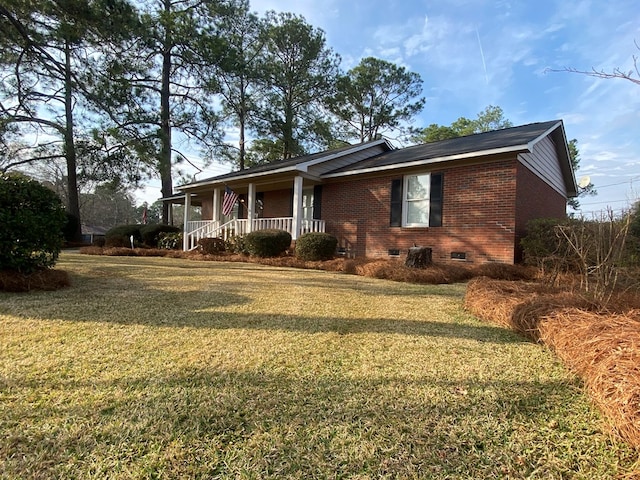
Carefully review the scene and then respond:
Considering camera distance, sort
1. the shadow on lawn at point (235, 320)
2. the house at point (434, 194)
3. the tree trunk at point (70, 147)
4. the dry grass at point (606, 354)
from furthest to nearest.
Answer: the tree trunk at point (70, 147) → the house at point (434, 194) → the shadow on lawn at point (235, 320) → the dry grass at point (606, 354)

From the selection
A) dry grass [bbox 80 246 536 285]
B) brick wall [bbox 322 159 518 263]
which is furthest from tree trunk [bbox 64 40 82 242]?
brick wall [bbox 322 159 518 263]

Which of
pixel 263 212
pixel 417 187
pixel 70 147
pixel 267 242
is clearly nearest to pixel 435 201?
pixel 417 187

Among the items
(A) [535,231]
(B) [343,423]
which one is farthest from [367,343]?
(A) [535,231]

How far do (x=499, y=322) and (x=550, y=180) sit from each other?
9939 mm

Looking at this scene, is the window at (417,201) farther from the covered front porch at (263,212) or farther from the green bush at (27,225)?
the green bush at (27,225)

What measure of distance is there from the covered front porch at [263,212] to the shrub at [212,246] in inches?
23.5

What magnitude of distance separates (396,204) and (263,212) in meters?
6.87

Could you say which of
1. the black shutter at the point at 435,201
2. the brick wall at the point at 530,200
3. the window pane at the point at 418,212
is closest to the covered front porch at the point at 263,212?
the window pane at the point at 418,212

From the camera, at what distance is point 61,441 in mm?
1534

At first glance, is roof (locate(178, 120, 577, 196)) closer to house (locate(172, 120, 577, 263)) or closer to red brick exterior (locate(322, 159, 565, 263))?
house (locate(172, 120, 577, 263))

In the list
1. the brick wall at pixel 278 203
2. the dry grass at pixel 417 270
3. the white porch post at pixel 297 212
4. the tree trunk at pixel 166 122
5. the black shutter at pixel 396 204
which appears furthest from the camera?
the tree trunk at pixel 166 122

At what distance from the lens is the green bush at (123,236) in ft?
51.5

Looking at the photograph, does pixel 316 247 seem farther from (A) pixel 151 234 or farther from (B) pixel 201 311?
(A) pixel 151 234

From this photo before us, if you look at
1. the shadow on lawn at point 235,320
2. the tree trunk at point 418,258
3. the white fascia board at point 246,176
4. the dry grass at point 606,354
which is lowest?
the shadow on lawn at point 235,320
